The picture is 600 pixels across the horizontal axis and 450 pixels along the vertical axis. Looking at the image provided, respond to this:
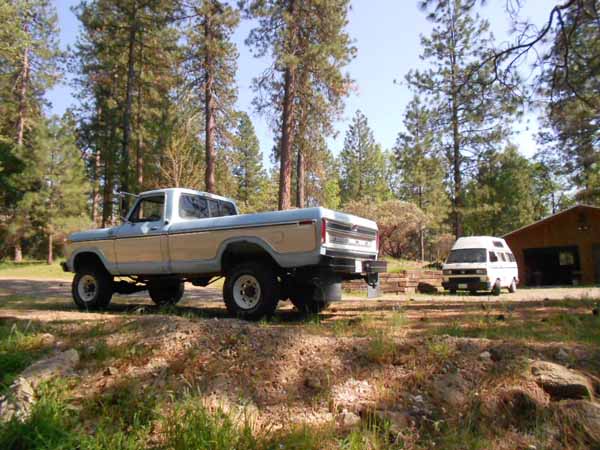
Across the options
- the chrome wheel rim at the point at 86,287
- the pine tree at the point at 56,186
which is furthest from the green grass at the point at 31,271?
the chrome wheel rim at the point at 86,287

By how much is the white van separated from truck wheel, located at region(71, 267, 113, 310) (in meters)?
13.4

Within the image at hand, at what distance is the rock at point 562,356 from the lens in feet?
13.3

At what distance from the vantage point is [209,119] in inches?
827

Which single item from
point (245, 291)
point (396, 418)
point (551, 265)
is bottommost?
point (396, 418)

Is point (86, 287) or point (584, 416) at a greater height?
point (86, 287)

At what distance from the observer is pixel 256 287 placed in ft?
21.5

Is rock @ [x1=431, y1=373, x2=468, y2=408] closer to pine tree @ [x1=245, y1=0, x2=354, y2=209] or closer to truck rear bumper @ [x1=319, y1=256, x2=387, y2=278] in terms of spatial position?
truck rear bumper @ [x1=319, y1=256, x2=387, y2=278]

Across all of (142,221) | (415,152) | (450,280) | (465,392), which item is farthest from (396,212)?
(465,392)

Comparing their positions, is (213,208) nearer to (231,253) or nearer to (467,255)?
(231,253)

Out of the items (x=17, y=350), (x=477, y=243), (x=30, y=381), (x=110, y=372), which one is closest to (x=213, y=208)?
(x=17, y=350)

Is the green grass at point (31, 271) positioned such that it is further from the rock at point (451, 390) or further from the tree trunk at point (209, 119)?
the rock at point (451, 390)

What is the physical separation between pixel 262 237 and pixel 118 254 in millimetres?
3440

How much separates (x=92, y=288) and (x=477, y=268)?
14.0m

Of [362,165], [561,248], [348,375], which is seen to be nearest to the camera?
[348,375]
